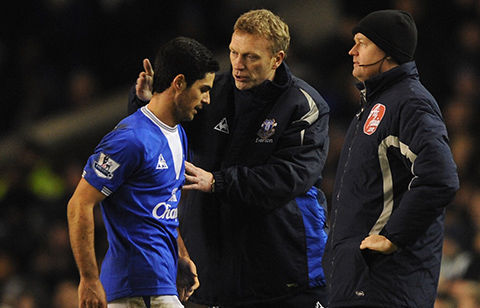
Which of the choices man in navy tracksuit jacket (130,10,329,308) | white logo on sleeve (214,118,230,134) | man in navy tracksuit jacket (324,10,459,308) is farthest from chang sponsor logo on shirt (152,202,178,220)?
man in navy tracksuit jacket (324,10,459,308)

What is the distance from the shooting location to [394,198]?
3816mm

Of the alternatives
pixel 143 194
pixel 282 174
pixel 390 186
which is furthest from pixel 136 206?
pixel 390 186

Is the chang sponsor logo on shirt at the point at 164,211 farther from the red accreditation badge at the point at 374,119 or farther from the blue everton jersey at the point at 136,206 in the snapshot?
the red accreditation badge at the point at 374,119

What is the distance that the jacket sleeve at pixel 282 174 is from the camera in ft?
13.8

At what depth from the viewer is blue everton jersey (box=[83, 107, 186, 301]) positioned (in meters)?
3.63

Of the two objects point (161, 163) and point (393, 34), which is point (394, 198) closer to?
point (393, 34)

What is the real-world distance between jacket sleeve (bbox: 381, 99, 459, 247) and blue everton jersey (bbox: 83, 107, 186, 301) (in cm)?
96

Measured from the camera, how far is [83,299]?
354cm

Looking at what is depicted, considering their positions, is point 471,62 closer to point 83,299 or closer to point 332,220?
point 332,220

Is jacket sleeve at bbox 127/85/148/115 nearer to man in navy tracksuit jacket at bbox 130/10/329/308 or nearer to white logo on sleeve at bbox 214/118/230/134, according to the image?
man in navy tracksuit jacket at bbox 130/10/329/308

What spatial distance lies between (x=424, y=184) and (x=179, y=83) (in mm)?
1131

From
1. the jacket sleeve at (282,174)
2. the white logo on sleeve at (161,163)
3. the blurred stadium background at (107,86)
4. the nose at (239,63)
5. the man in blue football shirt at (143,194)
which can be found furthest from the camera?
the blurred stadium background at (107,86)

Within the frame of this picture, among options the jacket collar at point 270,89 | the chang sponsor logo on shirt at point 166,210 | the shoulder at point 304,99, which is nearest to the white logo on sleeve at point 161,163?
the chang sponsor logo on shirt at point 166,210

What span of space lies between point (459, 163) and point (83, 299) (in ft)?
16.9
